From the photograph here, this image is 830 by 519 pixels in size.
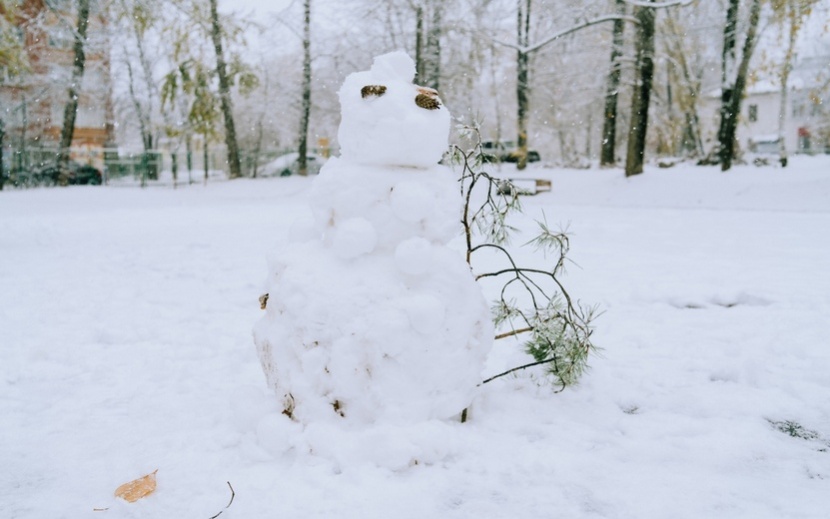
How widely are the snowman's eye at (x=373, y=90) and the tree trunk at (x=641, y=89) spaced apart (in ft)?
53.3

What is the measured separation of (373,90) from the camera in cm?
304

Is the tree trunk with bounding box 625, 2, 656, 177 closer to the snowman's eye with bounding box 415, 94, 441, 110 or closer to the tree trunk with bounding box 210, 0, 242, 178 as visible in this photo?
the tree trunk with bounding box 210, 0, 242, 178

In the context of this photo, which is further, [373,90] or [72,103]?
[72,103]

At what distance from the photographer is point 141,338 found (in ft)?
16.3

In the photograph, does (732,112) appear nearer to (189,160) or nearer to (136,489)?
(136,489)

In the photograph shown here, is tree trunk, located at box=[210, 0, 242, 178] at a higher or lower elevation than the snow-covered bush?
higher

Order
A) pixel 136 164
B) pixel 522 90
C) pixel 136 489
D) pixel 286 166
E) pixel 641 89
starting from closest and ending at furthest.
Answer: pixel 136 489
pixel 641 89
pixel 522 90
pixel 136 164
pixel 286 166

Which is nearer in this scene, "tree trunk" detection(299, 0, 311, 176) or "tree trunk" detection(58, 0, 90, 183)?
"tree trunk" detection(58, 0, 90, 183)

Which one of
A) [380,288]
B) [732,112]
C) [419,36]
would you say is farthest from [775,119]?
[380,288]

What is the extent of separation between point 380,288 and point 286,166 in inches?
1144

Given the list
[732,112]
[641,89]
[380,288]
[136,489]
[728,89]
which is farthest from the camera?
[728,89]

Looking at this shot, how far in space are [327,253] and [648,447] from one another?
6.07ft

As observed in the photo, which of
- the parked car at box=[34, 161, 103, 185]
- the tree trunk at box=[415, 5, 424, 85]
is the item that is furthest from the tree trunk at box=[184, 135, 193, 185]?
the tree trunk at box=[415, 5, 424, 85]

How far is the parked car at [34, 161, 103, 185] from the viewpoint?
2295 centimetres
